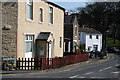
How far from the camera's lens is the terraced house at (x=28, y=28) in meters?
18.8

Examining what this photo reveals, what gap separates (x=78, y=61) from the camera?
96.8 feet

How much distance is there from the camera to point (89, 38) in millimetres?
57125

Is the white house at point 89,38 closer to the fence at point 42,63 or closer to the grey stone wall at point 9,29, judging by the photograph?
the fence at point 42,63

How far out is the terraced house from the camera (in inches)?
741

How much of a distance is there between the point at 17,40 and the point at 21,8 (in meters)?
2.85

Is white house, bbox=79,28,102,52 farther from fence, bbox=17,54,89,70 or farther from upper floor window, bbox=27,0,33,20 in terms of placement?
upper floor window, bbox=27,0,33,20

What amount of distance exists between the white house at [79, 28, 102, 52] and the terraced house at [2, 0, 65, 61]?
2938 centimetres

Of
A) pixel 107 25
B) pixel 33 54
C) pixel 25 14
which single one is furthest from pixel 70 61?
pixel 107 25

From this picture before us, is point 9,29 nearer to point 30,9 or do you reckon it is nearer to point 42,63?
point 30,9

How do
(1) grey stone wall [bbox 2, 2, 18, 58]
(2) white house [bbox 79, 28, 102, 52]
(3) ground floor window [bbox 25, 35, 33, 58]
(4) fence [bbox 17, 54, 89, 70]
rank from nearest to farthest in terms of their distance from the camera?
(4) fence [bbox 17, 54, 89, 70], (1) grey stone wall [bbox 2, 2, 18, 58], (3) ground floor window [bbox 25, 35, 33, 58], (2) white house [bbox 79, 28, 102, 52]

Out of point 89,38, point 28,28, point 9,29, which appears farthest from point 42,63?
point 89,38

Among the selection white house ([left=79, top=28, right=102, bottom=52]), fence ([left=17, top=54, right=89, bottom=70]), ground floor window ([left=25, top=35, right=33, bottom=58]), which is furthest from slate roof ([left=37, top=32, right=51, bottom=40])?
white house ([left=79, top=28, right=102, bottom=52])

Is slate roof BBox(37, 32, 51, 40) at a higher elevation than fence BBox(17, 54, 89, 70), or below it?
higher

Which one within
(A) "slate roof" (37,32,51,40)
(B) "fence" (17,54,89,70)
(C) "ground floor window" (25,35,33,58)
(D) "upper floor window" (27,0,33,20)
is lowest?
(B) "fence" (17,54,89,70)
